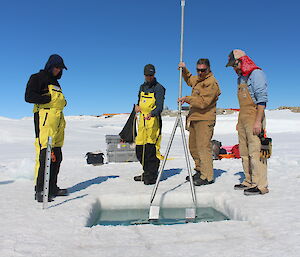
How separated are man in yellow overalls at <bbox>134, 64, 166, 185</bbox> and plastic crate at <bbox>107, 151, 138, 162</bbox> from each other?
2.71 metres

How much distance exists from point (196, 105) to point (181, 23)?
138 cm

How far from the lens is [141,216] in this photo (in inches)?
164

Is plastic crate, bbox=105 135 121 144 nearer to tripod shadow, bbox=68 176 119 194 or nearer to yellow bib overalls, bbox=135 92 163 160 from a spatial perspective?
tripod shadow, bbox=68 176 119 194

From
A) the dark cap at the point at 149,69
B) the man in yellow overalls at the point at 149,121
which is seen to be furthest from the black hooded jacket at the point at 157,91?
the dark cap at the point at 149,69

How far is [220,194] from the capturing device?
15.8 ft

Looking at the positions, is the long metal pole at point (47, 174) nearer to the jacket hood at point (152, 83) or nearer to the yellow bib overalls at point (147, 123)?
the yellow bib overalls at point (147, 123)

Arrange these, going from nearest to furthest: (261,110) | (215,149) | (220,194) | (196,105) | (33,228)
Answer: (33,228) → (261,110) → (220,194) → (196,105) → (215,149)

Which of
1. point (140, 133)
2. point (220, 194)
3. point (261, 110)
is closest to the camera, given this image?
point (261, 110)

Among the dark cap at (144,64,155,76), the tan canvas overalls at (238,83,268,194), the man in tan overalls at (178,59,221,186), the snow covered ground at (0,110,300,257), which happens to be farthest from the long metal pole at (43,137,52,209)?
the tan canvas overalls at (238,83,268,194)

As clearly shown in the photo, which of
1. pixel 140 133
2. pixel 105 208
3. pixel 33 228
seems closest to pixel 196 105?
pixel 140 133

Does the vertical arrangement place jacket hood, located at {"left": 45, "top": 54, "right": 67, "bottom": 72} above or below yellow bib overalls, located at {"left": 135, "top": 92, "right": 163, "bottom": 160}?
above

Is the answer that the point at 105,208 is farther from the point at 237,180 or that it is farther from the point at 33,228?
the point at 237,180

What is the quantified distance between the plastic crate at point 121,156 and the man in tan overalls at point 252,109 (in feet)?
13.6

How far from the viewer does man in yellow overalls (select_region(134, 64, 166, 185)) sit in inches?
221
